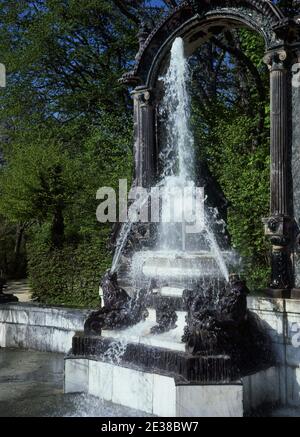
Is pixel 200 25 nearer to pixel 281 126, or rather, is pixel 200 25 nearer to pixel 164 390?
pixel 281 126

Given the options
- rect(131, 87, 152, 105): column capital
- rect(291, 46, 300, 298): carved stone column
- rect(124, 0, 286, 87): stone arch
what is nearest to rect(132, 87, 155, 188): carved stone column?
rect(131, 87, 152, 105): column capital

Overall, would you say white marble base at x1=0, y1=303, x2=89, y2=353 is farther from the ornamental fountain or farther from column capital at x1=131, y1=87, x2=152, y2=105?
column capital at x1=131, y1=87, x2=152, y2=105

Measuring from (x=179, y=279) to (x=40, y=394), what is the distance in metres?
2.06

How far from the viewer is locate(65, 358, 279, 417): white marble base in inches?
181

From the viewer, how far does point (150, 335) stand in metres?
5.48

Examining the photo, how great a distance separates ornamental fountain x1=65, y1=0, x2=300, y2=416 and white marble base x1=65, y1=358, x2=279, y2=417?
0.03 feet

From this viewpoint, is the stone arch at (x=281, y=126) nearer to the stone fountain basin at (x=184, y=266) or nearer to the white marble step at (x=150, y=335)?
the stone fountain basin at (x=184, y=266)

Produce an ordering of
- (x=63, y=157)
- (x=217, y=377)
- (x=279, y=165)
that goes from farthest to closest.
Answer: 1. (x=63, y=157)
2. (x=279, y=165)
3. (x=217, y=377)

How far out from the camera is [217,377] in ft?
15.3

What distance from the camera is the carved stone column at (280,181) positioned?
5.88 m

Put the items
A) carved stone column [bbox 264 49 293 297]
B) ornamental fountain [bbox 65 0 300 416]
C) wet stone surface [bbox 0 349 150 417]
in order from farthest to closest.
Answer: carved stone column [bbox 264 49 293 297], wet stone surface [bbox 0 349 150 417], ornamental fountain [bbox 65 0 300 416]

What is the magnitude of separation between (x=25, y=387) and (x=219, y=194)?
3.73m

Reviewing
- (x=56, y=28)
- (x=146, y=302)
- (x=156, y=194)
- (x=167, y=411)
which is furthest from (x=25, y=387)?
(x=56, y=28)

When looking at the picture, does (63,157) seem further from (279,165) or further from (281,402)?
(281,402)
